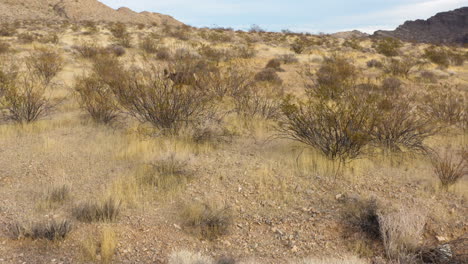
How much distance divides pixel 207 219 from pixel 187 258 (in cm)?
82

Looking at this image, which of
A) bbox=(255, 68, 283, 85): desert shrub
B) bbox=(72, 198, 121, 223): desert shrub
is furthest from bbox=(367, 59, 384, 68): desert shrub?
bbox=(72, 198, 121, 223): desert shrub

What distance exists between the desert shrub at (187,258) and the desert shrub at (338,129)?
3.06m

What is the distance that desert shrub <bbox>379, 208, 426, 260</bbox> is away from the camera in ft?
11.8

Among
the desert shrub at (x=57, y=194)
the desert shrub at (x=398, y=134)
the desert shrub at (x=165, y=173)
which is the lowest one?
the desert shrub at (x=57, y=194)

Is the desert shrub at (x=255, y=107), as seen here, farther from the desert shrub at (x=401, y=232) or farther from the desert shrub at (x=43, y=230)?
the desert shrub at (x=43, y=230)

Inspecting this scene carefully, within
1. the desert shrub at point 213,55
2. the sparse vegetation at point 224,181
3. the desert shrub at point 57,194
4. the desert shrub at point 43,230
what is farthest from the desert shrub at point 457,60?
the desert shrub at point 43,230

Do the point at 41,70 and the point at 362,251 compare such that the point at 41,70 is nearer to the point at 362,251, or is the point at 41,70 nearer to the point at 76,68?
the point at 76,68

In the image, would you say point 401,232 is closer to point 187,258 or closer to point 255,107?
point 187,258

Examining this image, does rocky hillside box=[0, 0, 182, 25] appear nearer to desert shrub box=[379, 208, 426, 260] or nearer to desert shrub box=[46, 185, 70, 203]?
desert shrub box=[46, 185, 70, 203]

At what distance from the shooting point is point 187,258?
127 inches

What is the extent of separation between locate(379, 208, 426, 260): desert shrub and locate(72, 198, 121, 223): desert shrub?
3157 mm

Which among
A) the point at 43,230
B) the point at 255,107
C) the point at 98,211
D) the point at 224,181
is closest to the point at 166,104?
the point at 255,107

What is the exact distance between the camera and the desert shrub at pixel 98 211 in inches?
157

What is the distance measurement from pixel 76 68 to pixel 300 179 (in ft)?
42.6
